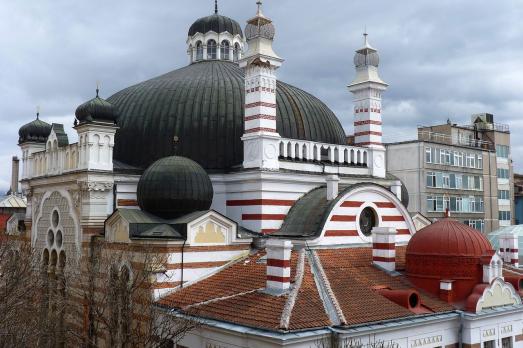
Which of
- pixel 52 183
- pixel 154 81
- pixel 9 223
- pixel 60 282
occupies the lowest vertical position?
pixel 60 282

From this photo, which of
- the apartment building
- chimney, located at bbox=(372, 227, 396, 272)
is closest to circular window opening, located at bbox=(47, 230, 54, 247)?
chimney, located at bbox=(372, 227, 396, 272)

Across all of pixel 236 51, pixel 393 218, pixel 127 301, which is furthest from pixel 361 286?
pixel 236 51

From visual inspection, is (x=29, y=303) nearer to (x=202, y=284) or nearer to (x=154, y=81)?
(x=202, y=284)

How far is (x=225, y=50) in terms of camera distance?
3491cm

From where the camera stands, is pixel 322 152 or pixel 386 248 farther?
pixel 322 152

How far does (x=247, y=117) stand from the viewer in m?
26.8

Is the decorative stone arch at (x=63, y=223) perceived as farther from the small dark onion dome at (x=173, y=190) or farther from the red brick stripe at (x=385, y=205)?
the red brick stripe at (x=385, y=205)

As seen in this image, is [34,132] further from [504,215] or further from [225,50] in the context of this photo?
[504,215]

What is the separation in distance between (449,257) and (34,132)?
22868 millimetres

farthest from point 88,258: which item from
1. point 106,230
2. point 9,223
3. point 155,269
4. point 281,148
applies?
point 9,223

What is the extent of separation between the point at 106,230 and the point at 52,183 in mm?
5780

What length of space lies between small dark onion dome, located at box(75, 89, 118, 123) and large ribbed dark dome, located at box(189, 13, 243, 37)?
35.5 ft

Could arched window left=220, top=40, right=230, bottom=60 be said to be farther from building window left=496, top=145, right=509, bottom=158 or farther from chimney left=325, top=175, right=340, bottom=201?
building window left=496, top=145, right=509, bottom=158

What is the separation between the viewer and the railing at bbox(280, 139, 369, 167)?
27.6m
